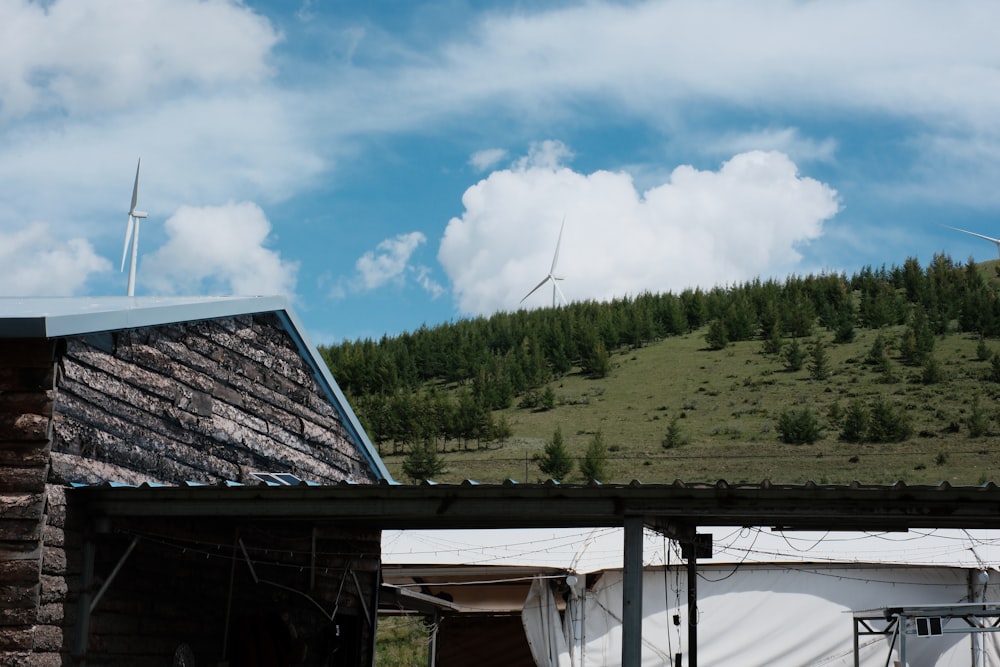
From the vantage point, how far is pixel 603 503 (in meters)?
8.76

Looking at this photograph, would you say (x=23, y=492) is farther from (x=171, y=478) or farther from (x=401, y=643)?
Result: (x=401, y=643)

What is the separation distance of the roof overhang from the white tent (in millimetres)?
5538

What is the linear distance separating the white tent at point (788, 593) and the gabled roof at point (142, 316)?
11.1 ft

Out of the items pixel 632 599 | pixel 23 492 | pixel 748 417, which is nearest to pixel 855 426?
pixel 748 417

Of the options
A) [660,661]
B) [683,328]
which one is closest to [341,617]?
[660,661]

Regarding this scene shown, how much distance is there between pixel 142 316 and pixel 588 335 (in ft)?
242

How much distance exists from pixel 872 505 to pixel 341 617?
7.09m

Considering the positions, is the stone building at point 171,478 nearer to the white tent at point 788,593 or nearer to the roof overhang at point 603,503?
the roof overhang at point 603,503

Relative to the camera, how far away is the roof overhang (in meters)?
8.19

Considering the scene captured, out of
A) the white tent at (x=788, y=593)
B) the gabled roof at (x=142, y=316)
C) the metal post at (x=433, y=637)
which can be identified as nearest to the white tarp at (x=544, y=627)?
the white tent at (x=788, y=593)

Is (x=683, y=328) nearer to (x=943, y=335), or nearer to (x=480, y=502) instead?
(x=943, y=335)

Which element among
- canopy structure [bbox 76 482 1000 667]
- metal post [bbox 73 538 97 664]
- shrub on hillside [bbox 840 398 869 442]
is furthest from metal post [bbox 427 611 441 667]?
shrub on hillside [bbox 840 398 869 442]

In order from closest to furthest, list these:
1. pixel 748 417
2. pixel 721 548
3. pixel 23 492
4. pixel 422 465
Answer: pixel 23 492 → pixel 721 548 → pixel 422 465 → pixel 748 417

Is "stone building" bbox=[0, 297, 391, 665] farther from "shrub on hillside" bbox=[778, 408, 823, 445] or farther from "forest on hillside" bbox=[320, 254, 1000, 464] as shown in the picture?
"forest on hillside" bbox=[320, 254, 1000, 464]
